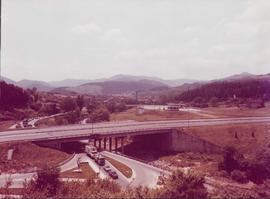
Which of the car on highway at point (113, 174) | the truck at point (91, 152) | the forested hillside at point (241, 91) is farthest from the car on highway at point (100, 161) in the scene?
the forested hillside at point (241, 91)

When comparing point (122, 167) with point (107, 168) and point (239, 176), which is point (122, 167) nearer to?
point (107, 168)

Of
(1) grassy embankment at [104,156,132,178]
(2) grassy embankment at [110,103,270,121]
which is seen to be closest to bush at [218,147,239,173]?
(1) grassy embankment at [104,156,132,178]

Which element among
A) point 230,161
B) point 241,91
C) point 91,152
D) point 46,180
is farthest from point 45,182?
point 241,91

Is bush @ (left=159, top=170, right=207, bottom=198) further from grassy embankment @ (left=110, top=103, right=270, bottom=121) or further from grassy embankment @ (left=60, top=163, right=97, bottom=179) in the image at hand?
grassy embankment @ (left=110, top=103, right=270, bottom=121)

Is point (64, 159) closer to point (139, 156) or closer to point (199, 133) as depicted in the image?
point (139, 156)

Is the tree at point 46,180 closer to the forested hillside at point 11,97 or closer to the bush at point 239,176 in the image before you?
the bush at point 239,176

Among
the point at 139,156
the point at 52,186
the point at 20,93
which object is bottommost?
the point at 139,156

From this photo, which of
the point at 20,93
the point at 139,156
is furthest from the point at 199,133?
the point at 20,93
